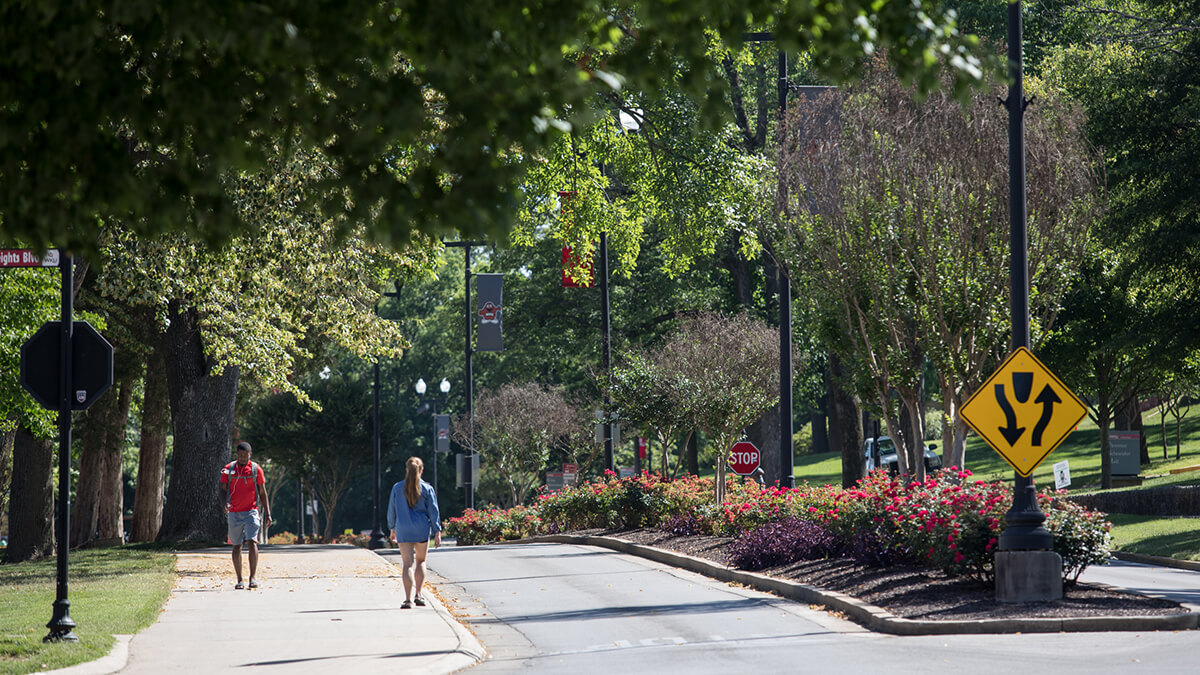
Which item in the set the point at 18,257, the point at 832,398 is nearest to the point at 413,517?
the point at 18,257

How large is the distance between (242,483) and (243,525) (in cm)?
53

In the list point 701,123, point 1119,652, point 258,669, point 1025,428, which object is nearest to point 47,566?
point 258,669

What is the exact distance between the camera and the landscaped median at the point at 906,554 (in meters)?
12.2

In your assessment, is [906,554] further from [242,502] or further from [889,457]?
[889,457]

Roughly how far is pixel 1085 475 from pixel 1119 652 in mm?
36468

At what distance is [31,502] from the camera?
26.9 metres

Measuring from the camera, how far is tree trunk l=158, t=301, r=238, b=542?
26.0m

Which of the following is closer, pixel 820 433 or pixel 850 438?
pixel 850 438

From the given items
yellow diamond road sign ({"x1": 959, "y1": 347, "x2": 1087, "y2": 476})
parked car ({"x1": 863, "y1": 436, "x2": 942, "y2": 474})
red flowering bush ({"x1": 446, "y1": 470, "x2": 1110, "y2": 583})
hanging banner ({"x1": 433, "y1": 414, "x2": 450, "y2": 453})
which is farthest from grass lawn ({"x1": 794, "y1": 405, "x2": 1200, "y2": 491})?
yellow diamond road sign ({"x1": 959, "y1": 347, "x2": 1087, "y2": 476})

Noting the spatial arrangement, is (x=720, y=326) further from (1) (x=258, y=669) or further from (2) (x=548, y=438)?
(1) (x=258, y=669)

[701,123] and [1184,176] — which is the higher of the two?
[1184,176]

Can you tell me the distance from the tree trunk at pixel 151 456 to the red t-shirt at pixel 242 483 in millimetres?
14796

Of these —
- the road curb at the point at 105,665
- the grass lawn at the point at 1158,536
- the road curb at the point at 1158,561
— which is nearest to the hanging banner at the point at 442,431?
the grass lawn at the point at 1158,536

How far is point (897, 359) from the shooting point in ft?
64.4
